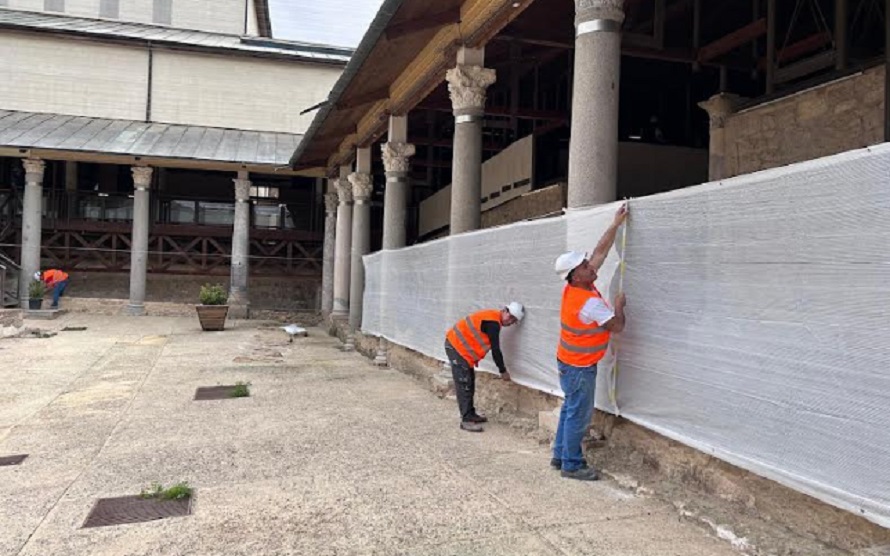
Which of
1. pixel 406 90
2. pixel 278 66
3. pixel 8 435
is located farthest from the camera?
pixel 278 66

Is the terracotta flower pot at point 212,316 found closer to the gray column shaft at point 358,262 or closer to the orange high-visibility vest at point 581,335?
the gray column shaft at point 358,262

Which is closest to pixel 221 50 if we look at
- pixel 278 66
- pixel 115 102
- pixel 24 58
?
pixel 278 66

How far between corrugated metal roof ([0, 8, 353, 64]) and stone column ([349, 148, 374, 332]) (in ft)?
40.6

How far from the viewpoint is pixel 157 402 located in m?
7.51

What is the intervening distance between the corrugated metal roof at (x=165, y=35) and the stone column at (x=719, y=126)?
1911 centimetres

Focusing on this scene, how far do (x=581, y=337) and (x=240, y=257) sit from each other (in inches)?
708

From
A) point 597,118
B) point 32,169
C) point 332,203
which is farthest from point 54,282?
point 597,118

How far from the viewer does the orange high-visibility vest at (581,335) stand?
4215mm

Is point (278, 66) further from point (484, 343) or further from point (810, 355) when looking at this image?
point (810, 355)

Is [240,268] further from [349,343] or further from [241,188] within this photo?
[349,343]

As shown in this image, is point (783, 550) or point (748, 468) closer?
point (783, 550)

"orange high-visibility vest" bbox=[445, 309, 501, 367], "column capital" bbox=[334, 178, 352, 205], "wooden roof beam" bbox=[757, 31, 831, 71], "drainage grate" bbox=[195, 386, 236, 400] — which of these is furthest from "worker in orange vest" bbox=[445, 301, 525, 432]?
"column capital" bbox=[334, 178, 352, 205]

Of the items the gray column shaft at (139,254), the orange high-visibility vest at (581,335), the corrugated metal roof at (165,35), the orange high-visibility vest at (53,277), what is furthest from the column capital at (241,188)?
the orange high-visibility vest at (581,335)

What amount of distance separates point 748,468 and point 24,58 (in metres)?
27.0
